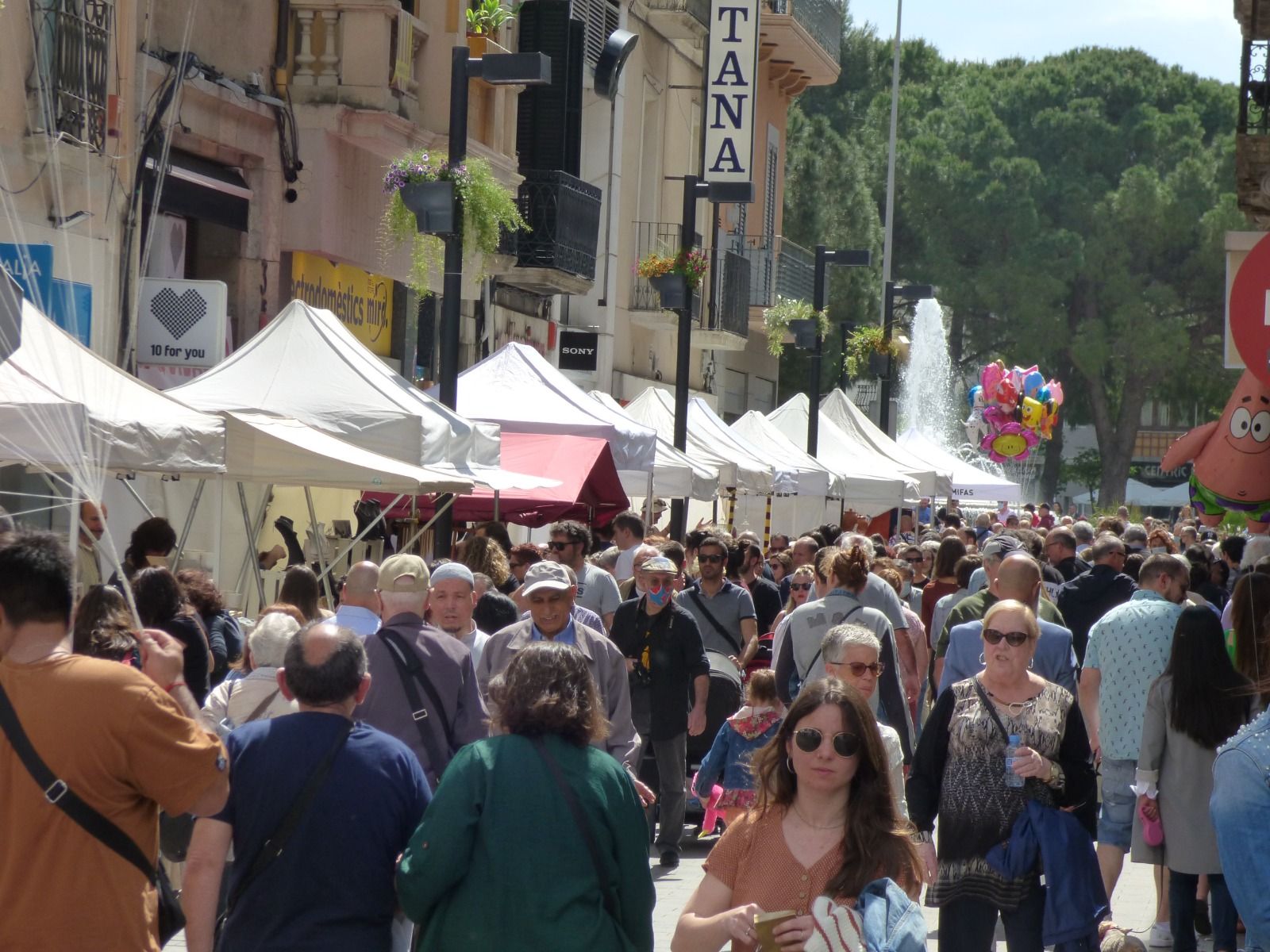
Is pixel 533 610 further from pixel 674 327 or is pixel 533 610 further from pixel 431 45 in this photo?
pixel 674 327

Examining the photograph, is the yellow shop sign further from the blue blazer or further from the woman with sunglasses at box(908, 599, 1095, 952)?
the woman with sunglasses at box(908, 599, 1095, 952)

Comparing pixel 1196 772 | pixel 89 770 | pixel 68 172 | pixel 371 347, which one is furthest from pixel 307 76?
pixel 89 770

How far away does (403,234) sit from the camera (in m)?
15.4

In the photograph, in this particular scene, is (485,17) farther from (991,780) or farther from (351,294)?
(991,780)

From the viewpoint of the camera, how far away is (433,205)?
13758mm

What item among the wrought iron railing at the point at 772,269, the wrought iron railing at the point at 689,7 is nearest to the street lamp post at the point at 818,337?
the wrought iron railing at the point at 689,7

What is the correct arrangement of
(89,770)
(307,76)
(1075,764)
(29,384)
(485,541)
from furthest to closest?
(307,76)
(485,541)
(29,384)
(1075,764)
(89,770)

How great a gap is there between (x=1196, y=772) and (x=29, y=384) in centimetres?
513

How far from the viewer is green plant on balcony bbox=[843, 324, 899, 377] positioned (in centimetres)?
3045

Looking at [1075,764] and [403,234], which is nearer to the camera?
[1075,764]

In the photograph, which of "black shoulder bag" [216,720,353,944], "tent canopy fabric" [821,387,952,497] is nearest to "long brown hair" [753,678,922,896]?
"black shoulder bag" [216,720,353,944]

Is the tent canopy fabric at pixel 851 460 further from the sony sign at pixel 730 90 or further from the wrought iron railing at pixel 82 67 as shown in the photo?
the wrought iron railing at pixel 82 67

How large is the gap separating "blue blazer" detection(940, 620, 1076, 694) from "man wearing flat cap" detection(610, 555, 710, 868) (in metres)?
2.14

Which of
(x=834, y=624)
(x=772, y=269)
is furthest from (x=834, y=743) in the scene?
(x=772, y=269)
